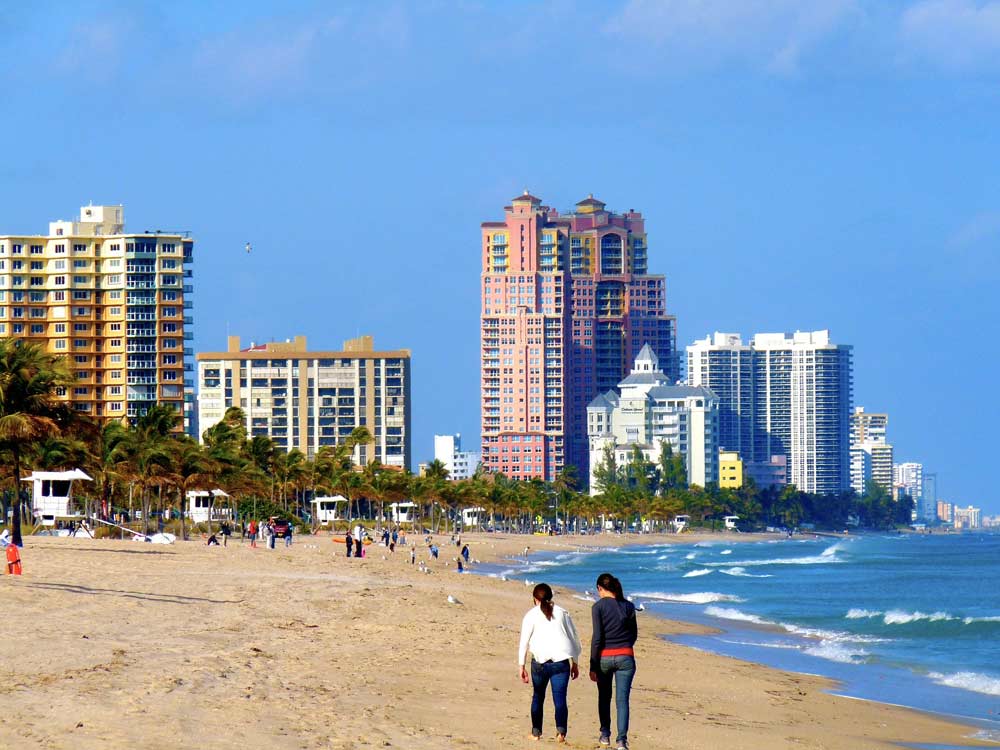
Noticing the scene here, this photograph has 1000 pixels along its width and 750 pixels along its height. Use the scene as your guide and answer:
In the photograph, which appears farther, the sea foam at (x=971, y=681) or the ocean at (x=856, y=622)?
the ocean at (x=856, y=622)

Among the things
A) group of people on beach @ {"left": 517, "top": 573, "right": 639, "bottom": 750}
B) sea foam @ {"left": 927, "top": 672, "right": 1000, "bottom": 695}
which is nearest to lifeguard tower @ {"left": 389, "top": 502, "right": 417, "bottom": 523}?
sea foam @ {"left": 927, "top": 672, "right": 1000, "bottom": 695}

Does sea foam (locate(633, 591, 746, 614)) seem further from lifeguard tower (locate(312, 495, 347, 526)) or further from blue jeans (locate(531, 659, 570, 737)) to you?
lifeguard tower (locate(312, 495, 347, 526))

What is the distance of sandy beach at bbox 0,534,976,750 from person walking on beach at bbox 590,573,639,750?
1194mm

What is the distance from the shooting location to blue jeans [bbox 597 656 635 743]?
1387cm

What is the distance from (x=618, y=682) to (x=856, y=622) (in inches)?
1303

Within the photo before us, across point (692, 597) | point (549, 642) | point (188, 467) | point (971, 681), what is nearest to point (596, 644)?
point (549, 642)

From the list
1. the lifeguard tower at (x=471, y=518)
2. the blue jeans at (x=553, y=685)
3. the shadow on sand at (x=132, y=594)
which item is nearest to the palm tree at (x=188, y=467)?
the shadow on sand at (x=132, y=594)

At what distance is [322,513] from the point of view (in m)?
119

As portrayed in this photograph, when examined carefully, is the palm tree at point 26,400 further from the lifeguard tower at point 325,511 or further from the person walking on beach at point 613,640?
the lifeguard tower at point 325,511

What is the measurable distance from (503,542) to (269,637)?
106569 millimetres

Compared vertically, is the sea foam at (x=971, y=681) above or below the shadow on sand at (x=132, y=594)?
below

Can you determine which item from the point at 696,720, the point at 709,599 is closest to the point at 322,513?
the point at 709,599

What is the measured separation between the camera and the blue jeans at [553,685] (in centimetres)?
1403

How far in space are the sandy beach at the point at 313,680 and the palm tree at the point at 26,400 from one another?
7.33 m
